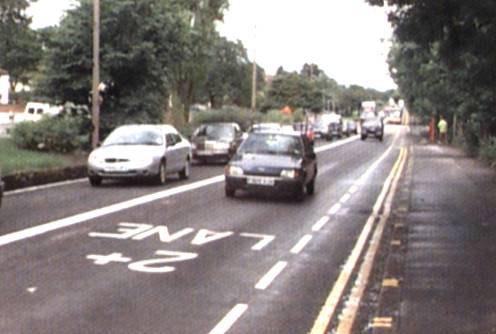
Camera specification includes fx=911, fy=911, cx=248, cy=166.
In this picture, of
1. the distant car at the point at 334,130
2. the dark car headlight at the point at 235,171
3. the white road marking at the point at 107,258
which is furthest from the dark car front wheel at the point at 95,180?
the distant car at the point at 334,130

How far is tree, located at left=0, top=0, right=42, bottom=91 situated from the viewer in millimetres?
63812

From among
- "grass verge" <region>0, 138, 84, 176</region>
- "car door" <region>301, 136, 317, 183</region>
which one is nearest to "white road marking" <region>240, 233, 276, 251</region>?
"car door" <region>301, 136, 317, 183</region>

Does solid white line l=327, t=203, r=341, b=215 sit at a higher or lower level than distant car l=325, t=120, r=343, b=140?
lower

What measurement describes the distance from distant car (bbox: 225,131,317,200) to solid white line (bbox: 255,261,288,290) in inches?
298

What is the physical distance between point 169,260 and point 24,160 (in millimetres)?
13544

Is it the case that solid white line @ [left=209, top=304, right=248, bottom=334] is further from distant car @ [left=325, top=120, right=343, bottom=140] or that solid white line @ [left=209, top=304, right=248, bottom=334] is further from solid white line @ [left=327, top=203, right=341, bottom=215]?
distant car @ [left=325, top=120, right=343, bottom=140]

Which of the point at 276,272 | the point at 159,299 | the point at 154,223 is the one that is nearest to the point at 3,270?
the point at 159,299

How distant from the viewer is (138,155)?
21562 millimetres

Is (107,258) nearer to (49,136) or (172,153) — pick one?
(172,153)

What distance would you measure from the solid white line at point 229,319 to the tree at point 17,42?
4315cm

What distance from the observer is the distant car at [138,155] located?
70.0 feet

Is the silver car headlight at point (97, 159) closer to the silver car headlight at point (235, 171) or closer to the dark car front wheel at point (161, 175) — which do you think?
the dark car front wheel at point (161, 175)

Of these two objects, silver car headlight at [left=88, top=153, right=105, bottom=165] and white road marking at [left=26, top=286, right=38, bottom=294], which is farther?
silver car headlight at [left=88, top=153, right=105, bottom=165]

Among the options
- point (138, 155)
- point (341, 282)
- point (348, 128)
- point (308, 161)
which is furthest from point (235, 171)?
point (348, 128)
